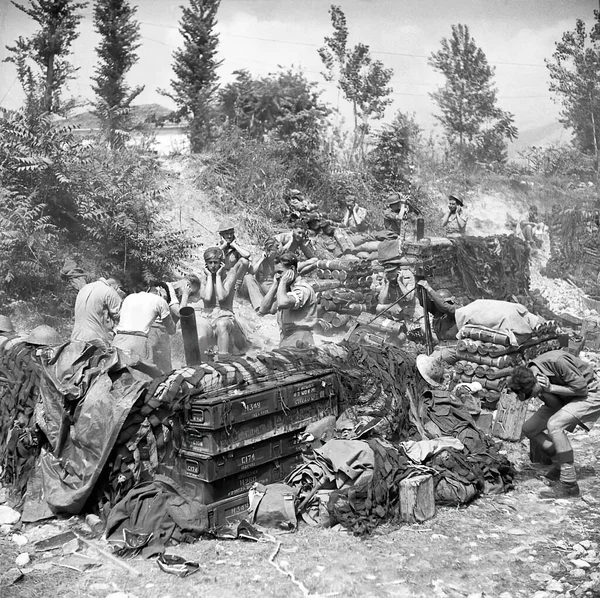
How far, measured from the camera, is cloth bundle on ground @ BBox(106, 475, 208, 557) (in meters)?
5.19

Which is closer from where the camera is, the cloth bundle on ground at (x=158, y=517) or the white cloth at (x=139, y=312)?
the cloth bundle on ground at (x=158, y=517)

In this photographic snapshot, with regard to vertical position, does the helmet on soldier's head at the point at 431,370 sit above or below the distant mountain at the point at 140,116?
below

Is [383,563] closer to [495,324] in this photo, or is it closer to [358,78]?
[495,324]

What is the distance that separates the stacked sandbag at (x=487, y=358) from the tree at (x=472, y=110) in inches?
790

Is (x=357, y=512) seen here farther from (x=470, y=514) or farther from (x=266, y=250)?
(x=266, y=250)

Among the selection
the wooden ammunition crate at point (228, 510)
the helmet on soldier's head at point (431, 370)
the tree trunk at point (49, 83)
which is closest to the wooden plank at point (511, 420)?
the helmet on soldier's head at point (431, 370)

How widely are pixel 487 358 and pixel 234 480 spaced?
14.4ft

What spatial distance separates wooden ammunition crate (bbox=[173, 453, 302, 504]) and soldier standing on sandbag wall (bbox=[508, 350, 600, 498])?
81.2 inches

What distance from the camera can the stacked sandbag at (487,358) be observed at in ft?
28.9

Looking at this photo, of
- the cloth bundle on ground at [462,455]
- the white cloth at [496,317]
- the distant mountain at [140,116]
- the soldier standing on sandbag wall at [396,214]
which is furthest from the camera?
the distant mountain at [140,116]

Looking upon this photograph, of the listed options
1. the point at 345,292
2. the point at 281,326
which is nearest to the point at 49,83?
the point at 345,292

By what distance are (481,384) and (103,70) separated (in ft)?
43.4

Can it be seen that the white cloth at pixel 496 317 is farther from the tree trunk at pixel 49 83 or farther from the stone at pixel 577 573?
the tree trunk at pixel 49 83

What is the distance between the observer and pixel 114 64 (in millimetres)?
17766
